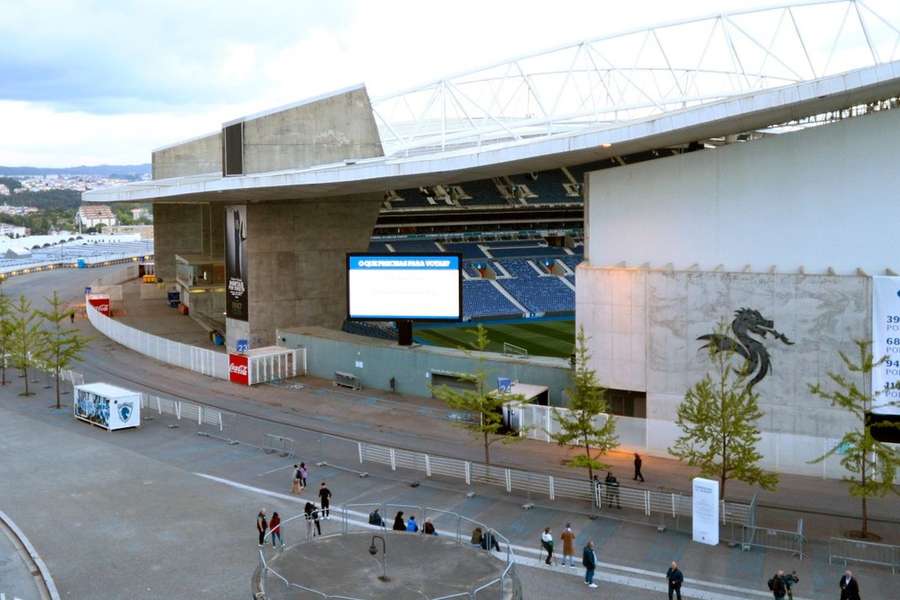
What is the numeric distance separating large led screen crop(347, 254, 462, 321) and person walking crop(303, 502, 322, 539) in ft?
60.5

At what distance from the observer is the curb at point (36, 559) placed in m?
19.7

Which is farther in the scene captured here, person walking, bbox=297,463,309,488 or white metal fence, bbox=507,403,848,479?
white metal fence, bbox=507,403,848,479

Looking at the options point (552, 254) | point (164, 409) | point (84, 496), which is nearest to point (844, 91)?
point (84, 496)

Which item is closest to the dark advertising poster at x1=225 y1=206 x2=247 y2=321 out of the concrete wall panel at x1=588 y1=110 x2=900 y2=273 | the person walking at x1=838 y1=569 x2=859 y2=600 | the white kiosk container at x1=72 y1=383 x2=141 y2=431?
the white kiosk container at x1=72 y1=383 x2=141 y2=431

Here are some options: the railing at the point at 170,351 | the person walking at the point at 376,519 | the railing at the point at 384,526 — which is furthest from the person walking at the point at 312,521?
the railing at the point at 170,351

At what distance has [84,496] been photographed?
26.6 meters

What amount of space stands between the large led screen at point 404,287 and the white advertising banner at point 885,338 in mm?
17853

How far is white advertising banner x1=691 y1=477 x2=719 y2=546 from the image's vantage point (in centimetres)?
2277

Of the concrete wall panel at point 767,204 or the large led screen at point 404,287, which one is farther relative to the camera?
the large led screen at point 404,287

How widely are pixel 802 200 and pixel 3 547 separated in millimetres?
26230

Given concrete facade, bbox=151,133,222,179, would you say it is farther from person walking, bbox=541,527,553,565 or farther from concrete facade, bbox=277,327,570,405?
person walking, bbox=541,527,553,565

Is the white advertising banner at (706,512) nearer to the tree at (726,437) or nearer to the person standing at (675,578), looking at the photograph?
the tree at (726,437)

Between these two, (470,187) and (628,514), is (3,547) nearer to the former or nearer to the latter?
(628,514)

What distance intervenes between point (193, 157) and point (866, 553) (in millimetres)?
57063
